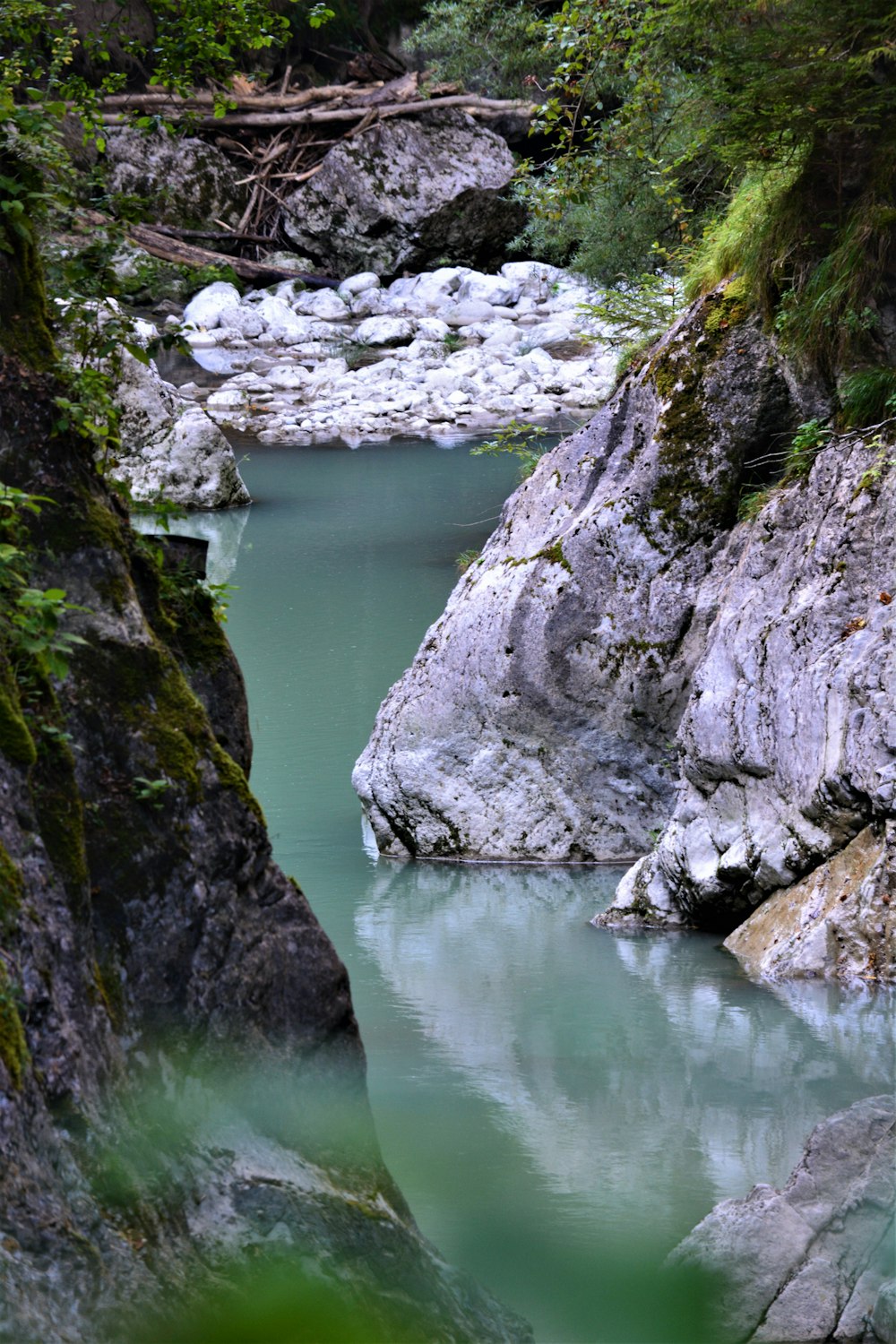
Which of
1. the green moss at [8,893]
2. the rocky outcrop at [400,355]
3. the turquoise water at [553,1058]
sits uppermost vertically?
the rocky outcrop at [400,355]

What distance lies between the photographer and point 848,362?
7.11m

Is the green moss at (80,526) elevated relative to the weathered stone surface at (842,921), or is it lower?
elevated

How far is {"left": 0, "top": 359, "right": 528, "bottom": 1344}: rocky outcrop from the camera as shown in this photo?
2615 millimetres

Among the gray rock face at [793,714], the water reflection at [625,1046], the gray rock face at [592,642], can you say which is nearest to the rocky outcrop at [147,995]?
the water reflection at [625,1046]

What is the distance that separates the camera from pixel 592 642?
812 cm

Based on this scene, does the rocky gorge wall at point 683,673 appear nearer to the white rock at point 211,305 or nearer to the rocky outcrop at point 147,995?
the rocky outcrop at point 147,995

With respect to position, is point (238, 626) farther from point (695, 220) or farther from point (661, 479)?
point (661, 479)

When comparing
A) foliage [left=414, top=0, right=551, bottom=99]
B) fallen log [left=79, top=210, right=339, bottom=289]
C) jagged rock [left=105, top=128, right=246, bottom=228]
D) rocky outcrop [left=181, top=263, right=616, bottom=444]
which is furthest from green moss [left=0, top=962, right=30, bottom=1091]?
jagged rock [left=105, top=128, right=246, bottom=228]

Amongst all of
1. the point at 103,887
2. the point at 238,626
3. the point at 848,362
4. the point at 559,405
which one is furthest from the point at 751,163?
the point at 559,405

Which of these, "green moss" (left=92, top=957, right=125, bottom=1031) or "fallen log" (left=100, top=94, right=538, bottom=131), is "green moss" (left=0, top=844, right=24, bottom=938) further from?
"fallen log" (left=100, top=94, right=538, bottom=131)

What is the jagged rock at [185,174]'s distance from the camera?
3177 centimetres

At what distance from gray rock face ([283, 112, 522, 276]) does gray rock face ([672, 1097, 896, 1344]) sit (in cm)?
3001

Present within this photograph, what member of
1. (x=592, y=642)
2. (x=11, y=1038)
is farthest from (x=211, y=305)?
(x=11, y=1038)

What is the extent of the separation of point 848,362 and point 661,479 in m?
1.27
